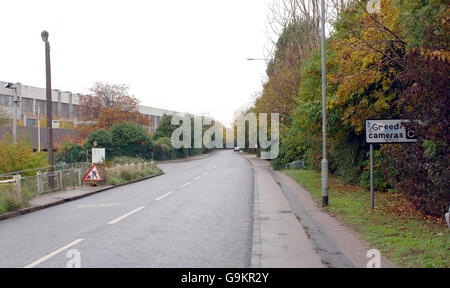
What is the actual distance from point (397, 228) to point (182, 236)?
4.62 m

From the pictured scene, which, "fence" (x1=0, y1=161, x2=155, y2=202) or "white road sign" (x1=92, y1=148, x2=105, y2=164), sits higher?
"white road sign" (x1=92, y1=148, x2=105, y2=164)

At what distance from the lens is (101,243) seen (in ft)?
27.2

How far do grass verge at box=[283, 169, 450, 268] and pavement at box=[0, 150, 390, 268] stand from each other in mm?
376

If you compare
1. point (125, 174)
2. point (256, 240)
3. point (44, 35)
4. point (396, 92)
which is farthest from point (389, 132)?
point (125, 174)

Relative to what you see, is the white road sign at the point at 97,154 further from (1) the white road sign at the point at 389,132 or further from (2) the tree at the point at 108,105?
(2) the tree at the point at 108,105

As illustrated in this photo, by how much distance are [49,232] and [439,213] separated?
9.07 m

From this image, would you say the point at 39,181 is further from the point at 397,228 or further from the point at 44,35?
the point at 397,228

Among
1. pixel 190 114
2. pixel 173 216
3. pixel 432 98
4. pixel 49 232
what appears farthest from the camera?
pixel 190 114

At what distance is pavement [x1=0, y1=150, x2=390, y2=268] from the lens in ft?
22.8

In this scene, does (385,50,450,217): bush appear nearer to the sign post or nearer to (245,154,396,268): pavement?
the sign post

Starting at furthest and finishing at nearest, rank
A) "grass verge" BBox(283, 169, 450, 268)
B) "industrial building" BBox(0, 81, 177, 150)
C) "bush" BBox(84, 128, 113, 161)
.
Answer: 1. "industrial building" BBox(0, 81, 177, 150)
2. "bush" BBox(84, 128, 113, 161)
3. "grass verge" BBox(283, 169, 450, 268)

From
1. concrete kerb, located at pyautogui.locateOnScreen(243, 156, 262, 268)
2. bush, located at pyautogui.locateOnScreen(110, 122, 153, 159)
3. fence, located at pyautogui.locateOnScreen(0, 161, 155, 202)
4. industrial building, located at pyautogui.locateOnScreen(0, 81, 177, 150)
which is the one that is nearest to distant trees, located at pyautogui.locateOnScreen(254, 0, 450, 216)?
concrete kerb, located at pyautogui.locateOnScreen(243, 156, 262, 268)
